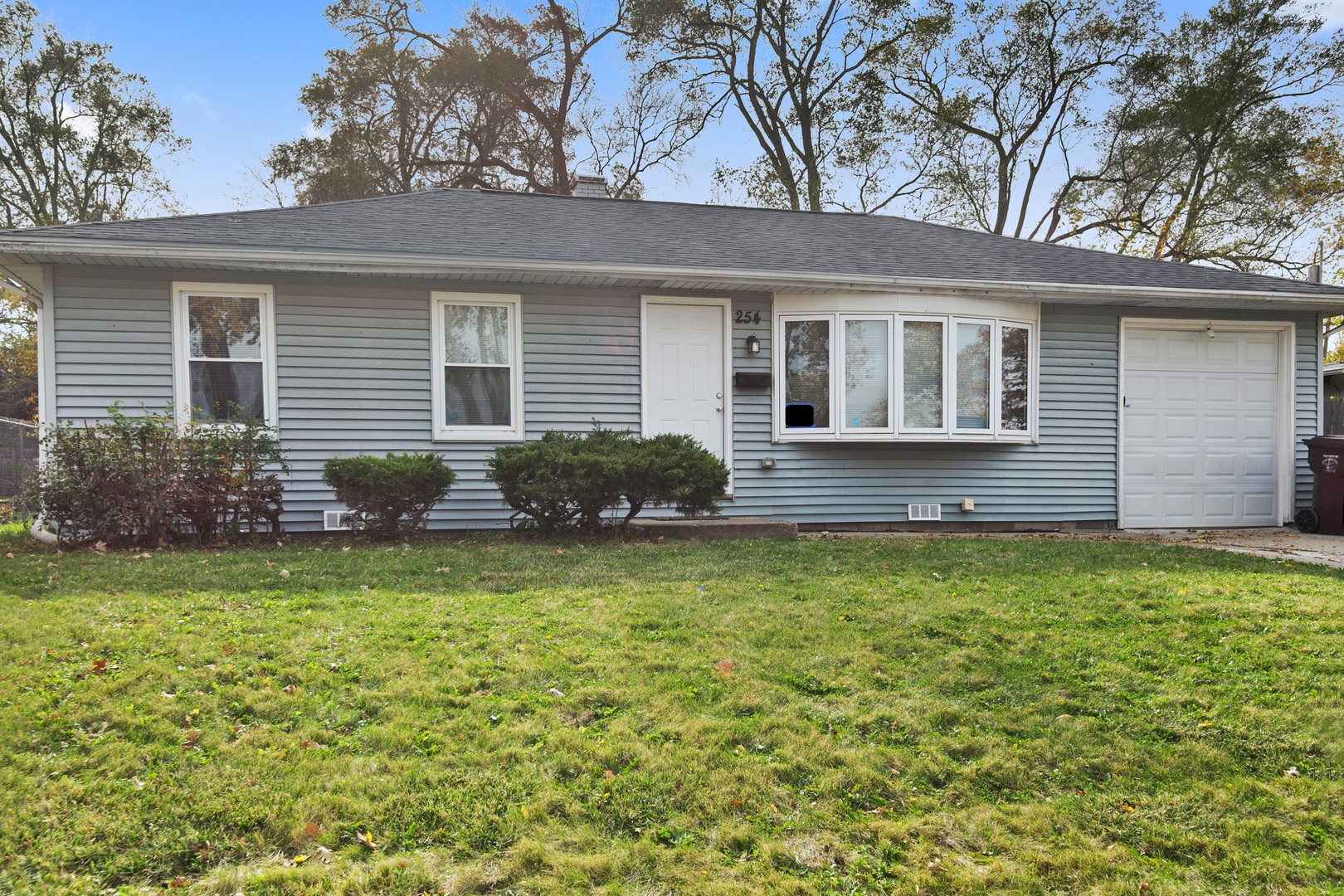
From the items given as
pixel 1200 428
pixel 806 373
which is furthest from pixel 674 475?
pixel 1200 428

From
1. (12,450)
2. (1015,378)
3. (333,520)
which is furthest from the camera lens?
(12,450)

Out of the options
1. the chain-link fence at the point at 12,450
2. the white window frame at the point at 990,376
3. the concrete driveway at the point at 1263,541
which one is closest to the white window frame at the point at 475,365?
the white window frame at the point at 990,376

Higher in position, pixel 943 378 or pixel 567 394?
pixel 943 378

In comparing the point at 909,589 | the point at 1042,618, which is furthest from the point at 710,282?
the point at 1042,618

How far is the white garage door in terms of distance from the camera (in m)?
9.68

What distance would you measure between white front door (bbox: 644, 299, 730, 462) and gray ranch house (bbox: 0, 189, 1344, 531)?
0.03 m

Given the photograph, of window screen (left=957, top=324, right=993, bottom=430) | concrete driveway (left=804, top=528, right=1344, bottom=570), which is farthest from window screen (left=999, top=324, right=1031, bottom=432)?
concrete driveway (left=804, top=528, right=1344, bottom=570)

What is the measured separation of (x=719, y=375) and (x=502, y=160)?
49.2ft

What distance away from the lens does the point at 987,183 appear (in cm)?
2247

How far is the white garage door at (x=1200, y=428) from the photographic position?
9680 mm

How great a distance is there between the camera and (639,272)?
26.5 feet

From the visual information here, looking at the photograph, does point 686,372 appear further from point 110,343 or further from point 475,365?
point 110,343

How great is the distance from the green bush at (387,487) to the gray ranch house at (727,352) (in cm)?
88

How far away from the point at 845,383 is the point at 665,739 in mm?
6378
